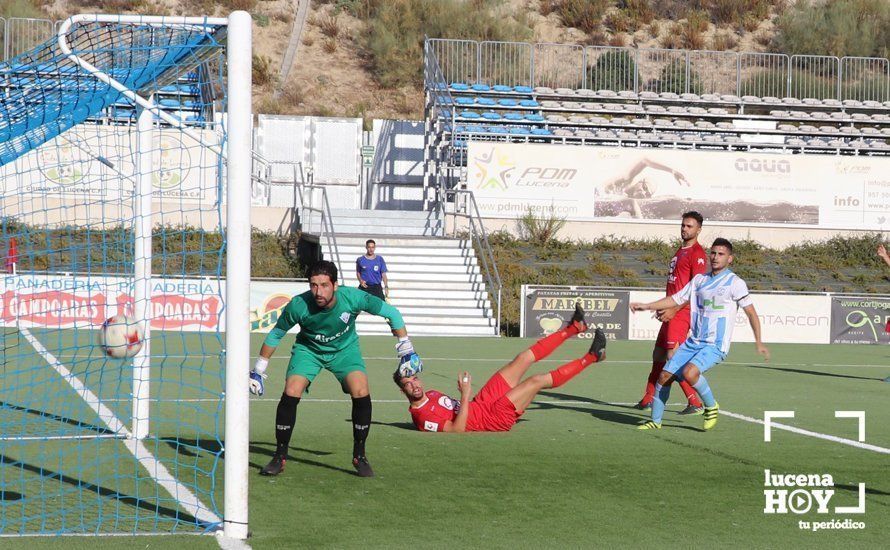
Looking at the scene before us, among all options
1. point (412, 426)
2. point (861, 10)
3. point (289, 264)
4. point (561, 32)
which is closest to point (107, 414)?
point (412, 426)

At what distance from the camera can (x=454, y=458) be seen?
8.88m

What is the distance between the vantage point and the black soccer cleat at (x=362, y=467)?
8.08 metres

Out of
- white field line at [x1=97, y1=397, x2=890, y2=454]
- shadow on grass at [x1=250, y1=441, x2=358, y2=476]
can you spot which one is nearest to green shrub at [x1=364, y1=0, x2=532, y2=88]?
white field line at [x1=97, y1=397, x2=890, y2=454]

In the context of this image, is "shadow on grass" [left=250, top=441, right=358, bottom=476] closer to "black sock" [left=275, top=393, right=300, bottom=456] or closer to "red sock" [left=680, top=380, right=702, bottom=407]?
"black sock" [left=275, top=393, right=300, bottom=456]

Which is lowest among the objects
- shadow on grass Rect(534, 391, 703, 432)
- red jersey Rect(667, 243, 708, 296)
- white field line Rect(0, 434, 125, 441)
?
shadow on grass Rect(534, 391, 703, 432)

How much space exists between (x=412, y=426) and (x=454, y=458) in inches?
72.8

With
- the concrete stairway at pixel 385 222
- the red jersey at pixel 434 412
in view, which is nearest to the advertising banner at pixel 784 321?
the concrete stairway at pixel 385 222

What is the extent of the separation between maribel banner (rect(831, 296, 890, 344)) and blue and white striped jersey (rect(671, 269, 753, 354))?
1667 centimetres

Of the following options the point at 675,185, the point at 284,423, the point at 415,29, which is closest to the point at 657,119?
the point at 675,185

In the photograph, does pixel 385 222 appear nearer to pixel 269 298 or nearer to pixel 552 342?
pixel 269 298

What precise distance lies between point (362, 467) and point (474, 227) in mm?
21773

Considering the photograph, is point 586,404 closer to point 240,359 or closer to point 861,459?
point 861,459

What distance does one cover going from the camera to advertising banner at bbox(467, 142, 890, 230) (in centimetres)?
3136

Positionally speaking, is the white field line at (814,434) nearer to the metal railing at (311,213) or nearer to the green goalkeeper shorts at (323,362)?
the green goalkeeper shorts at (323,362)
